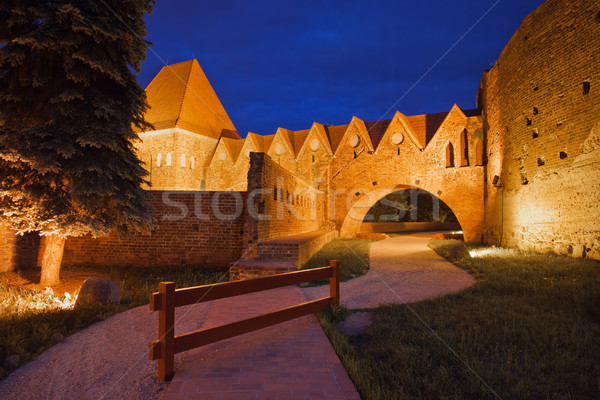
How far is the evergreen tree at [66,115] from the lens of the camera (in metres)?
5.91

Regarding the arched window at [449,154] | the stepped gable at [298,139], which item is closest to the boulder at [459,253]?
the arched window at [449,154]

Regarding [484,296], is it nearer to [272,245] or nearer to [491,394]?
[491,394]

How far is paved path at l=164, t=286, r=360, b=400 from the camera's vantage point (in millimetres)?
2457

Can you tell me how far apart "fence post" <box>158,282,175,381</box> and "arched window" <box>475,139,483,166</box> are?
16.9 meters

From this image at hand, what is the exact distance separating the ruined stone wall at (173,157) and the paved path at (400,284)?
1595 centimetres

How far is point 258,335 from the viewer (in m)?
3.78

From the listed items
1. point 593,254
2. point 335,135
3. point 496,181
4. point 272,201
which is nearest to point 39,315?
point 272,201

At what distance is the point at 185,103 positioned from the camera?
22.1m

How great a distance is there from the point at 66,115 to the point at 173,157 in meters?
15.0

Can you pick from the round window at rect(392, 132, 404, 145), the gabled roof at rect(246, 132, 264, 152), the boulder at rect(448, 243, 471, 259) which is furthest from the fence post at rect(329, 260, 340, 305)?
the gabled roof at rect(246, 132, 264, 152)

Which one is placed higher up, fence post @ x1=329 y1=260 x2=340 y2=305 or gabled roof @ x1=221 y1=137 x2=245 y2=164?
gabled roof @ x1=221 y1=137 x2=245 y2=164

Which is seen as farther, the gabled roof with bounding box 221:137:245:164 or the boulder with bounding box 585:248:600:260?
the gabled roof with bounding box 221:137:245:164

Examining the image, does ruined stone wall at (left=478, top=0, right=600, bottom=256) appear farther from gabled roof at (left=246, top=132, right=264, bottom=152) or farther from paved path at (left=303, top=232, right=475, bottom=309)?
gabled roof at (left=246, top=132, right=264, bottom=152)

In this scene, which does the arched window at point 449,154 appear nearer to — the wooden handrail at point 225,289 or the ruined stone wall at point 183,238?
the ruined stone wall at point 183,238
